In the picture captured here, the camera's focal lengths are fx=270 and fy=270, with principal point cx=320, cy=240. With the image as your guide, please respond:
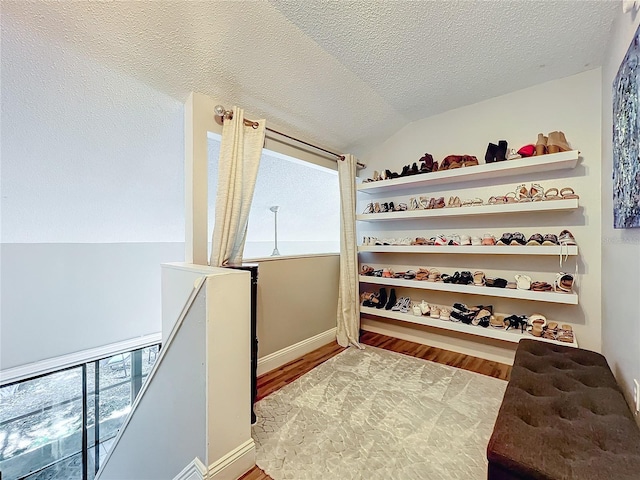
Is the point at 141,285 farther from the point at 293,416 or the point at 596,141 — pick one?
the point at 596,141

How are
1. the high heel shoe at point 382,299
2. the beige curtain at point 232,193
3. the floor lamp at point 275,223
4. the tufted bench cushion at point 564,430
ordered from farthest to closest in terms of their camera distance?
the floor lamp at point 275,223 < the high heel shoe at point 382,299 < the beige curtain at point 232,193 < the tufted bench cushion at point 564,430

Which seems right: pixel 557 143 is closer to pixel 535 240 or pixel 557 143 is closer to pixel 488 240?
pixel 535 240

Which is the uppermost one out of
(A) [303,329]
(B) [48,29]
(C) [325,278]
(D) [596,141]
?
(B) [48,29]

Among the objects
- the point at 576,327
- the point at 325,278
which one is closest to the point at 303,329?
the point at 325,278

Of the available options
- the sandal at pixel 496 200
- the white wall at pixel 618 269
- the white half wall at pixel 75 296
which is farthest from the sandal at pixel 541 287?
the white half wall at pixel 75 296

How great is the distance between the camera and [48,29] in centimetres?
130

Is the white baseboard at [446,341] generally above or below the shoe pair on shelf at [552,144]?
below

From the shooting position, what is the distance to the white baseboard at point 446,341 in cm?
242

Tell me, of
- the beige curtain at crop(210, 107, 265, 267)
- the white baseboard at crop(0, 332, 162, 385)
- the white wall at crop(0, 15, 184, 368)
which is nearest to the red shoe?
the beige curtain at crop(210, 107, 265, 267)

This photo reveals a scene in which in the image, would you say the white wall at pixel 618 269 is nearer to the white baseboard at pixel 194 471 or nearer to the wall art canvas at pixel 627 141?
the wall art canvas at pixel 627 141

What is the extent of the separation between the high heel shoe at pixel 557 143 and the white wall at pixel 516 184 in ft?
0.44

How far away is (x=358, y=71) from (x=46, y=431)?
5.77 meters

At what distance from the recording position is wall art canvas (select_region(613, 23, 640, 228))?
106 cm

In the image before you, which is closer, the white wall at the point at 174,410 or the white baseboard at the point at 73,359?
the white wall at the point at 174,410
